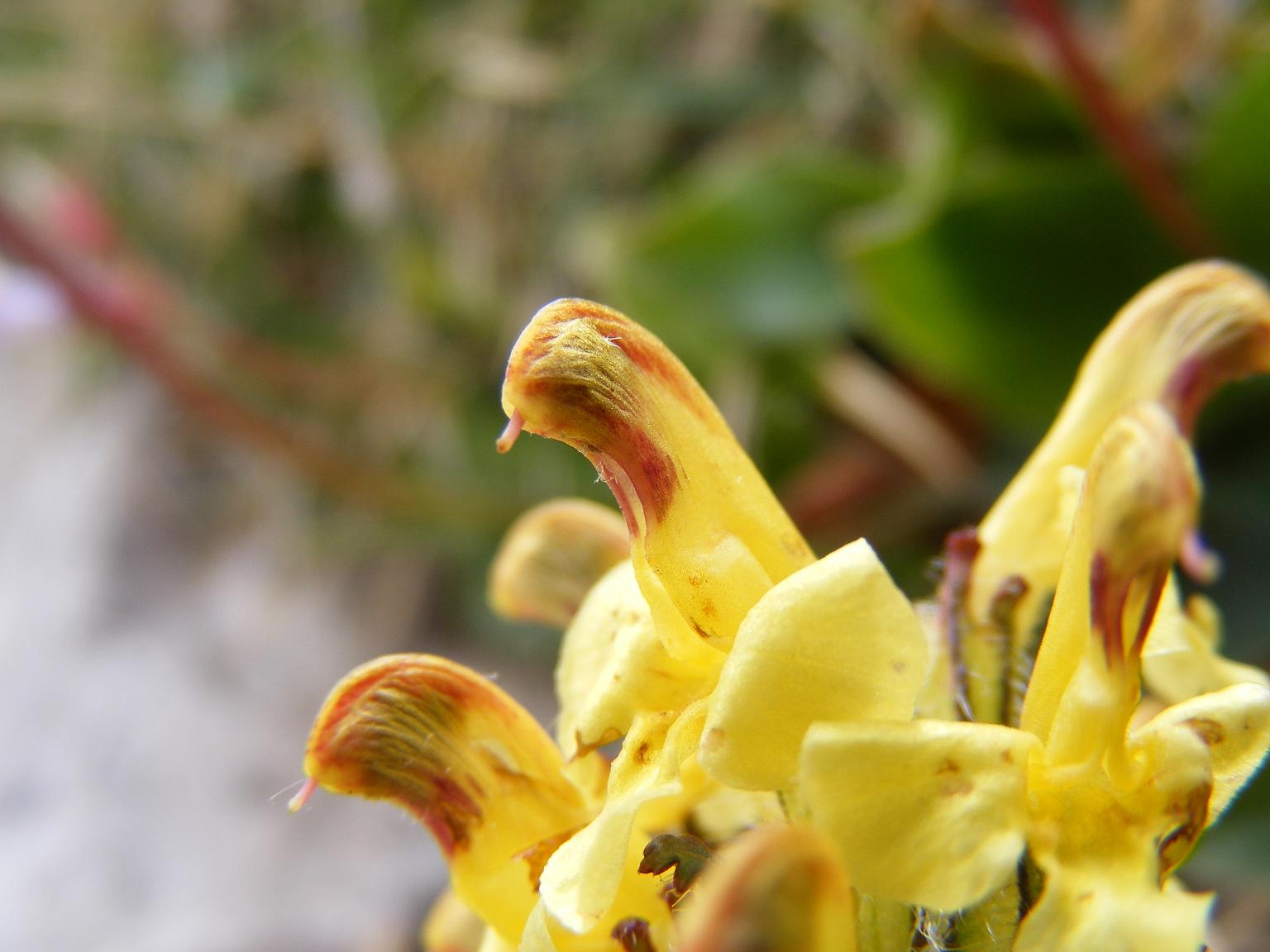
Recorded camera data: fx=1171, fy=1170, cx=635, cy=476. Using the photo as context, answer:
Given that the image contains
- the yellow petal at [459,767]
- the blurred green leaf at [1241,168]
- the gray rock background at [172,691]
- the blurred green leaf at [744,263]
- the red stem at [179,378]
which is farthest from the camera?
the gray rock background at [172,691]

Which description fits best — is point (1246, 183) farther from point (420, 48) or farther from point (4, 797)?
point (4, 797)

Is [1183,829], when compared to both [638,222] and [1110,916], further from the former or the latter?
[638,222]

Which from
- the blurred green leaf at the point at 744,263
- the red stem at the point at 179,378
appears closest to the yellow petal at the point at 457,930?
the blurred green leaf at the point at 744,263

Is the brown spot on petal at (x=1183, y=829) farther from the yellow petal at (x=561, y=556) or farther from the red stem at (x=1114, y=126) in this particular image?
the red stem at (x=1114, y=126)

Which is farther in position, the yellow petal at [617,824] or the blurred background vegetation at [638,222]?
the blurred background vegetation at [638,222]

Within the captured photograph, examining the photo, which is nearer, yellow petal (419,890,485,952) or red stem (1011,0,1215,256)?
yellow petal (419,890,485,952)

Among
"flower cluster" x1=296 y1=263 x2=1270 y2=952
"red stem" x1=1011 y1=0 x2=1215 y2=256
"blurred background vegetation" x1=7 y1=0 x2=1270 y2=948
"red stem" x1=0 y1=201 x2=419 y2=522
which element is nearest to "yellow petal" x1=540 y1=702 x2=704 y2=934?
"flower cluster" x1=296 y1=263 x2=1270 y2=952

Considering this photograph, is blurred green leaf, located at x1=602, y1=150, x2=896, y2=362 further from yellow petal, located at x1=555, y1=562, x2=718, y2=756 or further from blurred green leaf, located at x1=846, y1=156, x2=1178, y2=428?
yellow petal, located at x1=555, y1=562, x2=718, y2=756
